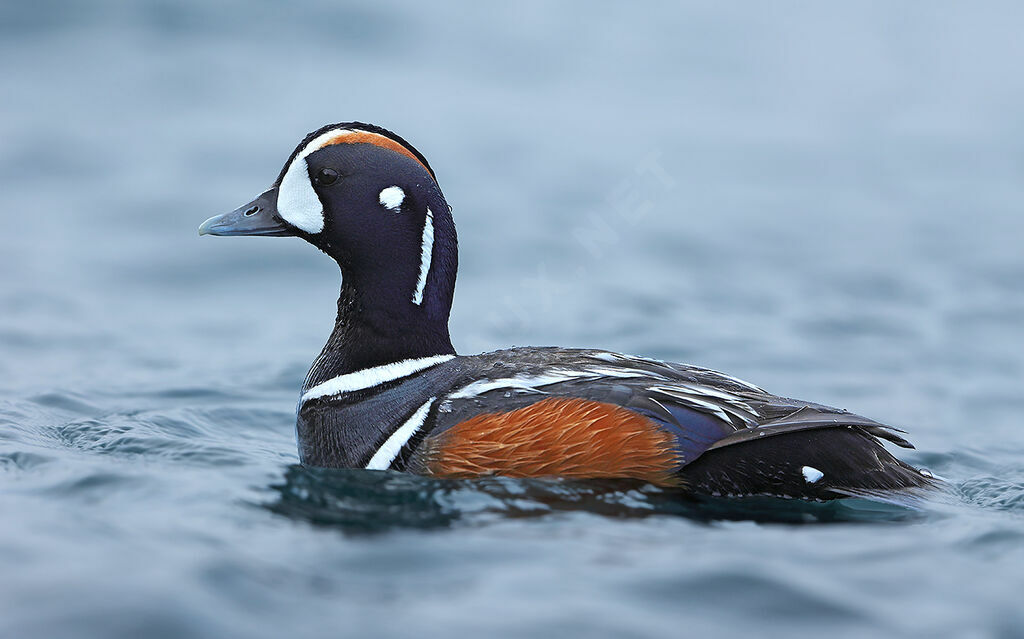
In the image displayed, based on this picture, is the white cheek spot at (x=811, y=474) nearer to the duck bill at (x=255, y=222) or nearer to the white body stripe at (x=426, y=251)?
the white body stripe at (x=426, y=251)

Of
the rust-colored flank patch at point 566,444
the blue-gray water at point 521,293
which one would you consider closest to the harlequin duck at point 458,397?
the rust-colored flank patch at point 566,444

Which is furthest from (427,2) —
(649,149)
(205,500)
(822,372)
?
(205,500)

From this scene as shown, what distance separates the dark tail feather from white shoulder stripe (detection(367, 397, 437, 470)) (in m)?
1.30

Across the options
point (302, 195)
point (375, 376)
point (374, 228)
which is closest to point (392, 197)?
point (374, 228)

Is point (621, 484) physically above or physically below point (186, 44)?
below

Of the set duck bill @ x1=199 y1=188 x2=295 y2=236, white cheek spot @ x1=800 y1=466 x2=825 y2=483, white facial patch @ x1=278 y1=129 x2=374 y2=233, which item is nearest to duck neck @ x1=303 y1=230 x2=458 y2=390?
white facial patch @ x1=278 y1=129 x2=374 y2=233

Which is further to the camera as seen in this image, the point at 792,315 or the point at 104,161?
the point at 104,161

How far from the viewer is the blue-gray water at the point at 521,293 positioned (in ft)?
17.3

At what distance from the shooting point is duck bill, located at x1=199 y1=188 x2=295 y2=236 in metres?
7.29

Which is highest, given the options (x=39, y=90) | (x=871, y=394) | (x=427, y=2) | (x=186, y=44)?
(x=427, y=2)

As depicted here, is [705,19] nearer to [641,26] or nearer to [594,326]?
[641,26]

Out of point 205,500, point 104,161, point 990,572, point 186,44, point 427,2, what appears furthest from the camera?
point 427,2

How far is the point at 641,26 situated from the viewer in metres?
17.1

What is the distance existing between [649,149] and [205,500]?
8692 mm
